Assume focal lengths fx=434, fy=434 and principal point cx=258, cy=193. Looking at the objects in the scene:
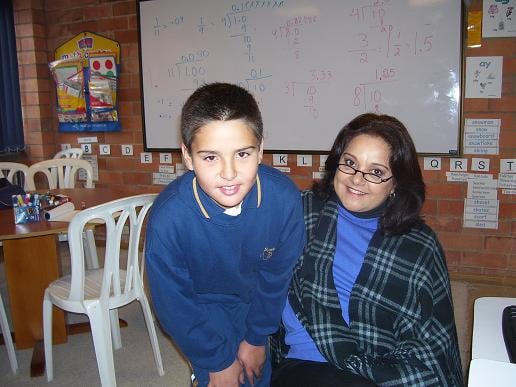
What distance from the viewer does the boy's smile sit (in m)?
0.99

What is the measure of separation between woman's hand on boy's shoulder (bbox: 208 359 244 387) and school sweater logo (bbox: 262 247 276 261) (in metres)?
0.31

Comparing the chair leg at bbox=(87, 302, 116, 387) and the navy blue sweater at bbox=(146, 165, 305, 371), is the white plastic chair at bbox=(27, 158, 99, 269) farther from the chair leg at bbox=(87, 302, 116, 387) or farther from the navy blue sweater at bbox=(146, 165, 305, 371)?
the navy blue sweater at bbox=(146, 165, 305, 371)

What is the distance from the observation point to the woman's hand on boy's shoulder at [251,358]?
1218 millimetres

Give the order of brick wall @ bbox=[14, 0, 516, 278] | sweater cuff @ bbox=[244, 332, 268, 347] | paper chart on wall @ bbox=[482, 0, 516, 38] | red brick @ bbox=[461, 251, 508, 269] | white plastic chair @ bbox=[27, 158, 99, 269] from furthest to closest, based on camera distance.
Answer: white plastic chair @ bbox=[27, 158, 99, 269]
red brick @ bbox=[461, 251, 508, 269]
brick wall @ bbox=[14, 0, 516, 278]
paper chart on wall @ bbox=[482, 0, 516, 38]
sweater cuff @ bbox=[244, 332, 268, 347]

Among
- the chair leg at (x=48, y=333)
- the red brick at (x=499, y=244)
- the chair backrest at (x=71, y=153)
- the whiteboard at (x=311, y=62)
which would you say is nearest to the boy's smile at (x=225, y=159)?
the chair leg at (x=48, y=333)

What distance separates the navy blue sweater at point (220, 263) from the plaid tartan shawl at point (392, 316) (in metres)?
0.12

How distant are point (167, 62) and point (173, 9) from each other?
39cm

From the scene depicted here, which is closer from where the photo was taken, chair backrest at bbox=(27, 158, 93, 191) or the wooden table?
the wooden table

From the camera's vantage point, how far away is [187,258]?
3.63ft

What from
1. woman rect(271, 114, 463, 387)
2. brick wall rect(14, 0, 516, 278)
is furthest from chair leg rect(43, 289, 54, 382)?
brick wall rect(14, 0, 516, 278)

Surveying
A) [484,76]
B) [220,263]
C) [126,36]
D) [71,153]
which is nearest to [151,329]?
[220,263]

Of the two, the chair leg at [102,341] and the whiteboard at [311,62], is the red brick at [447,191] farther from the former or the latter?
the chair leg at [102,341]

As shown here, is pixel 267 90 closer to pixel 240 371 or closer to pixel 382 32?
pixel 382 32

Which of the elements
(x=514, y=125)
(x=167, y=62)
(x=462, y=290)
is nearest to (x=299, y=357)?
(x=462, y=290)
